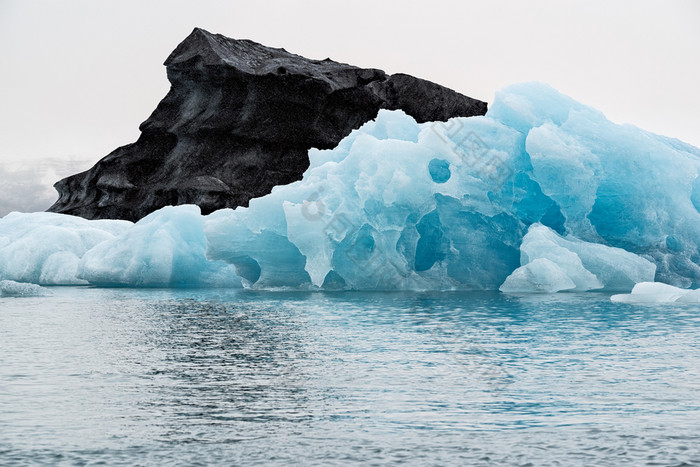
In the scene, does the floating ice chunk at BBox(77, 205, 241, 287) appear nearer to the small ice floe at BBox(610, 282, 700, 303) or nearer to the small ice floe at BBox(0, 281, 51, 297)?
the small ice floe at BBox(0, 281, 51, 297)

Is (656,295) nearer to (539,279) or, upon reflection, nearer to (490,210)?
(539,279)

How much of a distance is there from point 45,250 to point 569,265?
37.0ft

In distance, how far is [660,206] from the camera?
13383mm

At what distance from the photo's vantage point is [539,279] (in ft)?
41.5

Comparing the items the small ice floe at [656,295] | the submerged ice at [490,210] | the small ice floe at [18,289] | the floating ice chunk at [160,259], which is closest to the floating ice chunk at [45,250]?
the floating ice chunk at [160,259]

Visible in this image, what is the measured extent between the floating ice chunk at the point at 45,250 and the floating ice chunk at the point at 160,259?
3.97 ft

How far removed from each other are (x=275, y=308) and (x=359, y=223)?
2.67 metres

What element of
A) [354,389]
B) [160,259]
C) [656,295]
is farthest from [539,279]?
[354,389]

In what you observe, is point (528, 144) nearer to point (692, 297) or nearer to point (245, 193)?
point (692, 297)

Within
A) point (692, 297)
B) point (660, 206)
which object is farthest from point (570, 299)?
point (660, 206)

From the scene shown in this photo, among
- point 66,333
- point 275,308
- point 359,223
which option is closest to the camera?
point 66,333

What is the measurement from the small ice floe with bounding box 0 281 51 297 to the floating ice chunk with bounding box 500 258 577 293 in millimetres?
7476

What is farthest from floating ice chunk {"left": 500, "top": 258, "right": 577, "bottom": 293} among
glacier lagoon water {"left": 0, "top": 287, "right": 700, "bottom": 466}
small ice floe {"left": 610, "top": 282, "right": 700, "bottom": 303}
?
glacier lagoon water {"left": 0, "top": 287, "right": 700, "bottom": 466}

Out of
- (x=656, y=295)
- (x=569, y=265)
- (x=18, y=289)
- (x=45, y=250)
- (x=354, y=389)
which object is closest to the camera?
(x=354, y=389)
